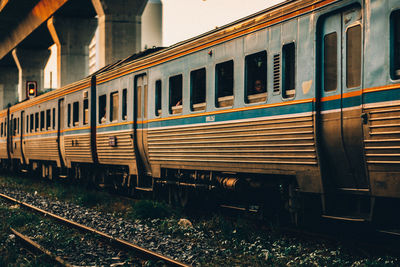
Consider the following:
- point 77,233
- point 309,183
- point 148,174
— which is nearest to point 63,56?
point 148,174

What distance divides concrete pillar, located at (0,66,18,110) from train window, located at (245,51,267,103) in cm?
5573

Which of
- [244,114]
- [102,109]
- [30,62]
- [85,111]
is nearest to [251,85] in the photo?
[244,114]

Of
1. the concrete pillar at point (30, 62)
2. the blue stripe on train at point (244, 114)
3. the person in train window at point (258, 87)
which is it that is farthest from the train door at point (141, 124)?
the concrete pillar at point (30, 62)

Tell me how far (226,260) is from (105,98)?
8516 millimetres

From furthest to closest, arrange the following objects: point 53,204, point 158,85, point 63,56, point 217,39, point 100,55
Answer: point 63,56, point 100,55, point 53,204, point 158,85, point 217,39

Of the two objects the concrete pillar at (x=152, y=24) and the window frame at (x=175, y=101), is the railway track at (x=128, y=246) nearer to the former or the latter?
the window frame at (x=175, y=101)

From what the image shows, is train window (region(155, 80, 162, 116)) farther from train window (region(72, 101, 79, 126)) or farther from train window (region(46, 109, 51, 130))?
train window (region(46, 109, 51, 130))

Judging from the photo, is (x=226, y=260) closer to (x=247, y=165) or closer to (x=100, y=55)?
(x=247, y=165)

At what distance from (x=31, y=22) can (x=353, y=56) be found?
34809mm

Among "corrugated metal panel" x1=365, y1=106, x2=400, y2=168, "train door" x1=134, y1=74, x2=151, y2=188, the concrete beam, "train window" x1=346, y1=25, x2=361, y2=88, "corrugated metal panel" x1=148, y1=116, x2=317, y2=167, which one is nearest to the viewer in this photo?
"corrugated metal panel" x1=365, y1=106, x2=400, y2=168

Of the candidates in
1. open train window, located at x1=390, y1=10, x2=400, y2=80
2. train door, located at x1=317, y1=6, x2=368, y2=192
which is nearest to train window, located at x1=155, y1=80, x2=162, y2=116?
train door, located at x1=317, y1=6, x2=368, y2=192

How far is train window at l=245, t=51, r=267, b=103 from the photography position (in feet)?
28.7

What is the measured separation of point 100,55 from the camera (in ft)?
84.4

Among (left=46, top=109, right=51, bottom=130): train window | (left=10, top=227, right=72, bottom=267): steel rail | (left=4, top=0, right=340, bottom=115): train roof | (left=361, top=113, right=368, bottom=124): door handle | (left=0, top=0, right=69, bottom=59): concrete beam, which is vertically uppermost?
(left=0, top=0, right=69, bottom=59): concrete beam
